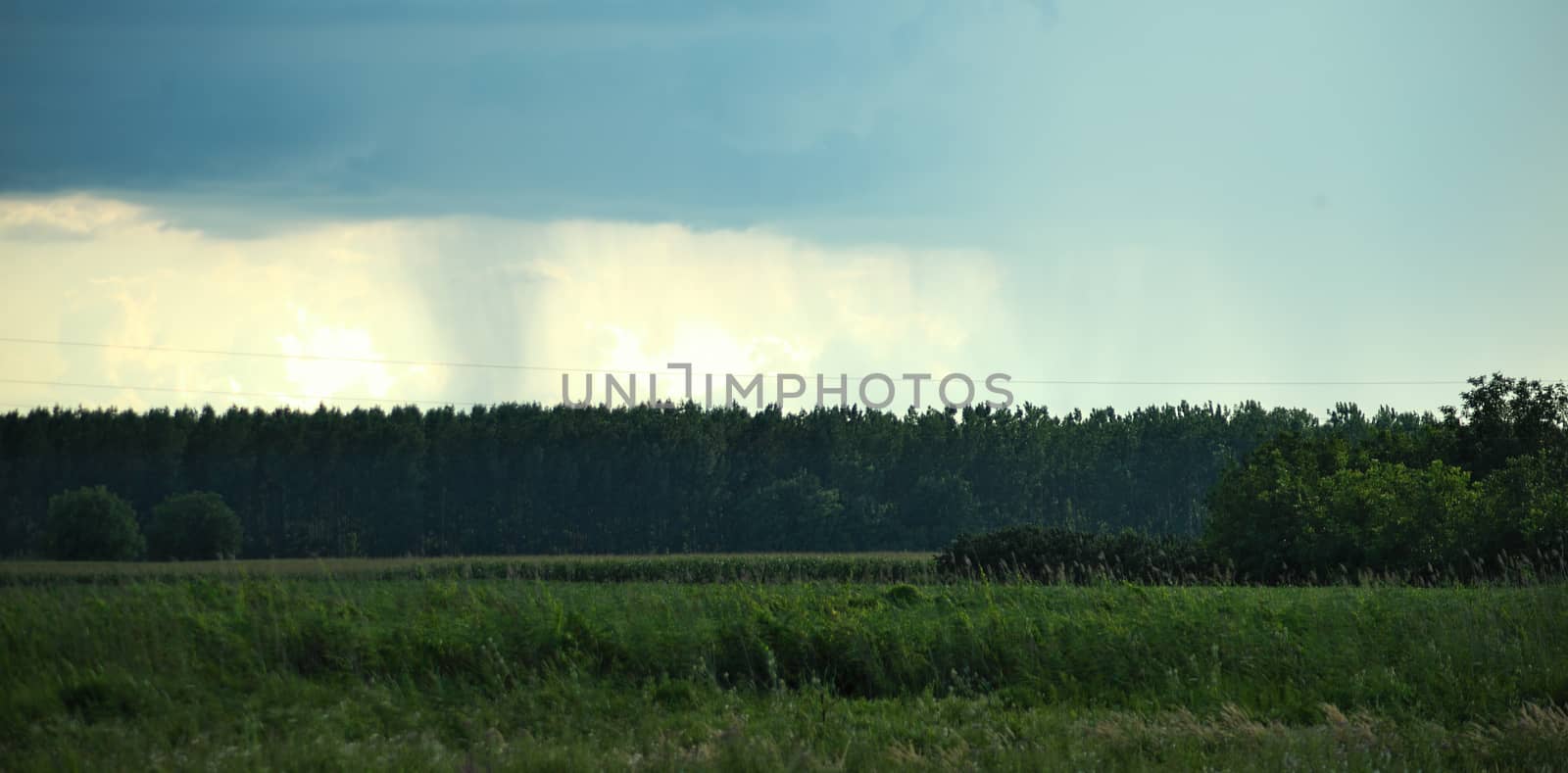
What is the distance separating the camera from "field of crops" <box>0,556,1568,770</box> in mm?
12742

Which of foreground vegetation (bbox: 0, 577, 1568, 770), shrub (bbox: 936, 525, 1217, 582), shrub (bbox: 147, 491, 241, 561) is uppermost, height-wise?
foreground vegetation (bbox: 0, 577, 1568, 770)

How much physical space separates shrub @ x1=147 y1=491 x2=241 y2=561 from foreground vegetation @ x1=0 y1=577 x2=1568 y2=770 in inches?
2704

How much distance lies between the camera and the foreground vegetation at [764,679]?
12.8 metres

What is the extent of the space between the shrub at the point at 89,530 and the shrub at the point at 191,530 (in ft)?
4.72

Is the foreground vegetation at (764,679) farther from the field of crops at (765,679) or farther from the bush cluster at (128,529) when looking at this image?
the bush cluster at (128,529)

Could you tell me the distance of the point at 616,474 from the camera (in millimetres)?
112812

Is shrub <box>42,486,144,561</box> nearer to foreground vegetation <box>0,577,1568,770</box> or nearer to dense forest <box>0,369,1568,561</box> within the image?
dense forest <box>0,369,1568,561</box>

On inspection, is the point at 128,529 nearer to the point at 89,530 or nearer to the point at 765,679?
the point at 89,530

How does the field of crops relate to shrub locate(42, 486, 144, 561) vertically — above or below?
above

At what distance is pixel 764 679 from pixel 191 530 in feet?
251

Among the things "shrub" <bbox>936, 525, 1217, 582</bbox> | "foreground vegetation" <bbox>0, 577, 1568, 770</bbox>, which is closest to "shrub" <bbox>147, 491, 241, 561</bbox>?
"shrub" <bbox>936, 525, 1217, 582</bbox>

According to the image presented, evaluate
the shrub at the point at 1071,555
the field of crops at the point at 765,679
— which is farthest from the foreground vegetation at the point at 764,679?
the shrub at the point at 1071,555

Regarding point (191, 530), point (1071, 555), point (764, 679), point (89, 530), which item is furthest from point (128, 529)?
point (764, 679)

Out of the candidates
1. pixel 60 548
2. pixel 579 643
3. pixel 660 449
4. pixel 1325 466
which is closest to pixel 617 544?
pixel 660 449
